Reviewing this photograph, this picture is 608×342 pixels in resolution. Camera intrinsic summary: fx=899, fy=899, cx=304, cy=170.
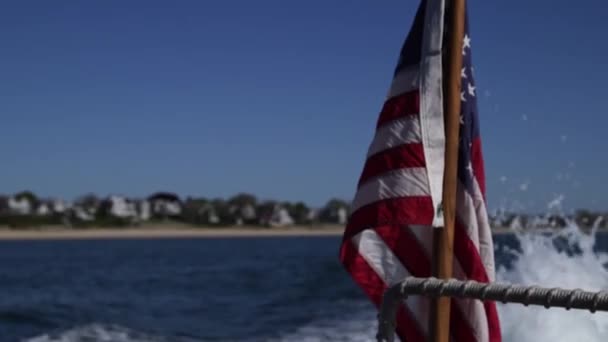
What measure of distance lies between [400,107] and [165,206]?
125 m

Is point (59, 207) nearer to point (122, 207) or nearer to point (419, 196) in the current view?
point (122, 207)

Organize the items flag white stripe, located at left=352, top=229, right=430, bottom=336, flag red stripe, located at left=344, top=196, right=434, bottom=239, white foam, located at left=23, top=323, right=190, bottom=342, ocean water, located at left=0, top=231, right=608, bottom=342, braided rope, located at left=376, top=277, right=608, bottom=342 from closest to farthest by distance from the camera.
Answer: braided rope, located at left=376, top=277, right=608, bottom=342 → flag red stripe, located at left=344, top=196, right=434, bottom=239 → flag white stripe, located at left=352, top=229, right=430, bottom=336 → ocean water, located at left=0, top=231, right=608, bottom=342 → white foam, located at left=23, top=323, right=190, bottom=342

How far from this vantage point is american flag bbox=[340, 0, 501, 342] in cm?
289

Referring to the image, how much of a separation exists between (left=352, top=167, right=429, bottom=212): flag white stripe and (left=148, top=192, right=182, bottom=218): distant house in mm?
124589

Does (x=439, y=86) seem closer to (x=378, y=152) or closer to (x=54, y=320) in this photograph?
(x=378, y=152)

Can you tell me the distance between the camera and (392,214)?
2.99 meters

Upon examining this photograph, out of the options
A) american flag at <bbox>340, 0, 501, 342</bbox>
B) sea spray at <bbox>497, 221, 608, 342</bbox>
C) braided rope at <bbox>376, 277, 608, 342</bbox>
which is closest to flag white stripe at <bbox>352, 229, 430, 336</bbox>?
american flag at <bbox>340, 0, 501, 342</bbox>

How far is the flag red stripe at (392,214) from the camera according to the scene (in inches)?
114

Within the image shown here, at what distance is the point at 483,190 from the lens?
304 centimetres

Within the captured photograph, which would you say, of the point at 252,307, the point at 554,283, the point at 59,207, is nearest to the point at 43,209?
the point at 59,207

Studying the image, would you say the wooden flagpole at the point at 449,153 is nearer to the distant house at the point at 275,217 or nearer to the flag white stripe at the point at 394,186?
the flag white stripe at the point at 394,186

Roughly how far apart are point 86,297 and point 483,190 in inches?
797

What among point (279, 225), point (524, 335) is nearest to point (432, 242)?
point (524, 335)

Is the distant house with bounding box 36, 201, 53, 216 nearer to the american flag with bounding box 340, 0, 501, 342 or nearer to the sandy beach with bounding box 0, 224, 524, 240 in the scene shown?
the sandy beach with bounding box 0, 224, 524, 240
